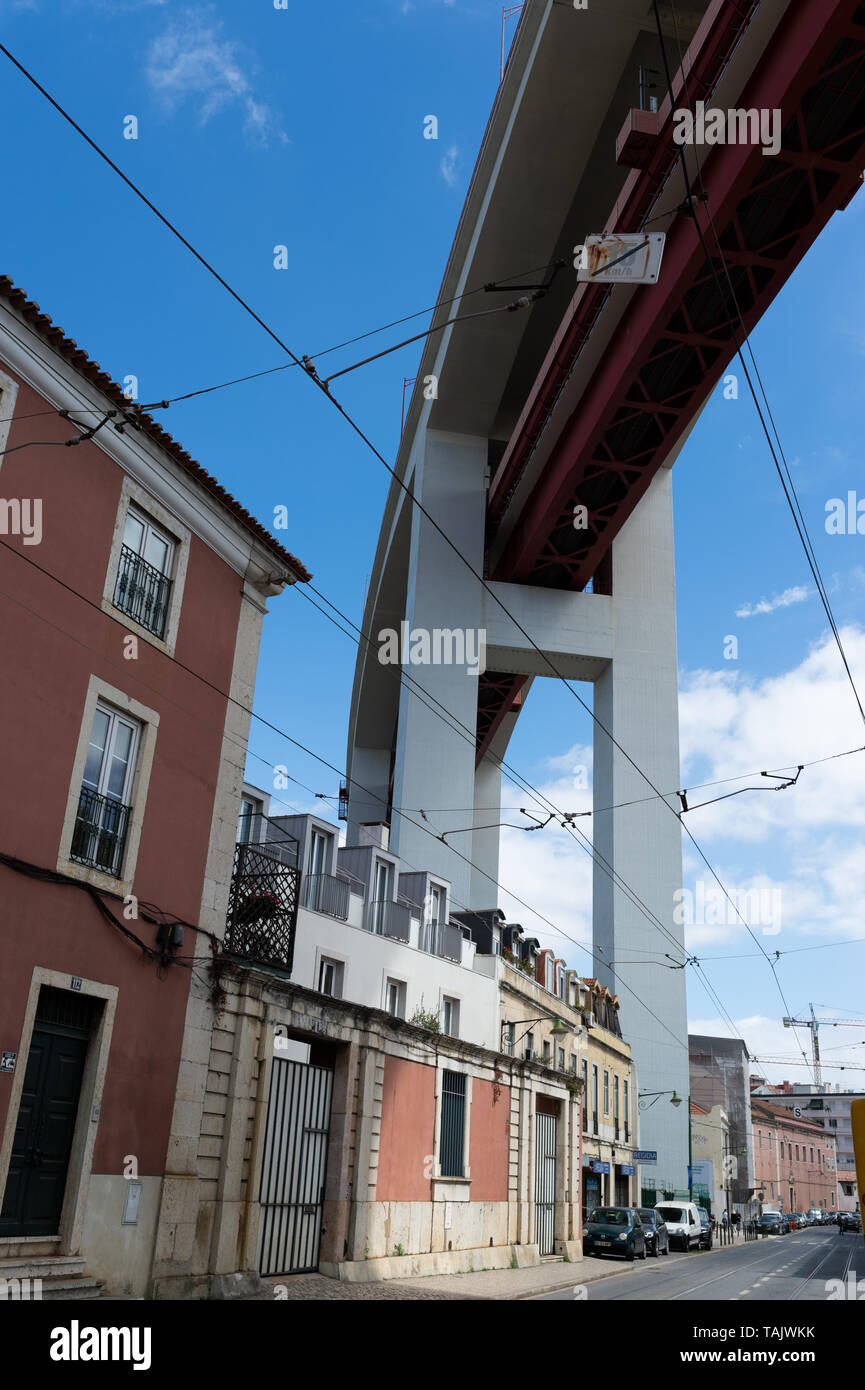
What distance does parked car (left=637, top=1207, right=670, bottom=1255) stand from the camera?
32656 mm

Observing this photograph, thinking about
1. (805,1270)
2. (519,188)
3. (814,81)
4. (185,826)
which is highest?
(519,188)

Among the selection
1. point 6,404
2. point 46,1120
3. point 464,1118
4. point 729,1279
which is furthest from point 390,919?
point 6,404

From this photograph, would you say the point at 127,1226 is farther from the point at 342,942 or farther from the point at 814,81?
the point at 814,81

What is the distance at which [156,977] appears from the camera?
43.7 ft

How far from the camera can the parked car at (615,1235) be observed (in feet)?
98.4

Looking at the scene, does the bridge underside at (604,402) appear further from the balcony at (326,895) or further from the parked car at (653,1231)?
the balcony at (326,895)

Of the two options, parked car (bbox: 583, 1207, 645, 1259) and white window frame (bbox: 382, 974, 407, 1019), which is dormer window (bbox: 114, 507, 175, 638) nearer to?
white window frame (bbox: 382, 974, 407, 1019)

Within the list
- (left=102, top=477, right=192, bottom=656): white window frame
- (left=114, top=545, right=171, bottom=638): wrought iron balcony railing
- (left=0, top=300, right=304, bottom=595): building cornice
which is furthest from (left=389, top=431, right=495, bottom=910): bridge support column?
(left=114, top=545, right=171, bottom=638): wrought iron balcony railing

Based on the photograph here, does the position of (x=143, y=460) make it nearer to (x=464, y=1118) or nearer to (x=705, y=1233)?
(x=464, y=1118)

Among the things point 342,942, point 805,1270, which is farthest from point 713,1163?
point 342,942

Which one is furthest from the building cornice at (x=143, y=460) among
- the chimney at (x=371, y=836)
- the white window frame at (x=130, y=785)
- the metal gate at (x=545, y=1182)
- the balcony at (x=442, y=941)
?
the metal gate at (x=545, y=1182)

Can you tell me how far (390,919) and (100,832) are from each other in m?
11.9

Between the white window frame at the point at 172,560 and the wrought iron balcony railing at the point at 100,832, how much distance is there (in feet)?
7.01
